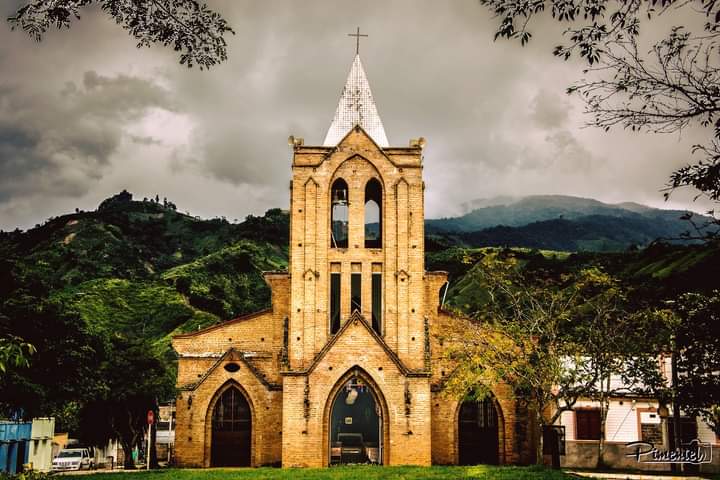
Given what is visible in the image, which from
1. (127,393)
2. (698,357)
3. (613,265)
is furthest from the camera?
(613,265)

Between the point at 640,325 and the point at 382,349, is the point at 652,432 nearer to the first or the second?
the point at 640,325

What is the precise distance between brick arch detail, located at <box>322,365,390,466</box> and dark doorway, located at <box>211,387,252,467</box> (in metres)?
3.71

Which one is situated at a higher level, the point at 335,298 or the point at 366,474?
the point at 335,298

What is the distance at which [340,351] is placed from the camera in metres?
Result: 29.7

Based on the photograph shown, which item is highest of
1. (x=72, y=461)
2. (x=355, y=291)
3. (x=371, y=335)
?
(x=355, y=291)

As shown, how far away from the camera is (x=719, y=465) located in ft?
89.9

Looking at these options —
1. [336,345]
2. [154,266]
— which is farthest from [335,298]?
[154,266]

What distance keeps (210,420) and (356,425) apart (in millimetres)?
16295

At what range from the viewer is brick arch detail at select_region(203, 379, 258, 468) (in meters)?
30.9

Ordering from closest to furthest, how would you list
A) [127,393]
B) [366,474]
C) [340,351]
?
1. [366,474]
2. [340,351]
3. [127,393]

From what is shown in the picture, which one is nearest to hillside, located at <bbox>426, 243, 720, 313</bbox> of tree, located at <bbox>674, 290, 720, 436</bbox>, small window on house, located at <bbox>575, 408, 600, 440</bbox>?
small window on house, located at <bbox>575, 408, 600, 440</bbox>

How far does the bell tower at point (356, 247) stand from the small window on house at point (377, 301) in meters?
0.04

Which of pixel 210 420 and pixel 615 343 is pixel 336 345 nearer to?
pixel 210 420

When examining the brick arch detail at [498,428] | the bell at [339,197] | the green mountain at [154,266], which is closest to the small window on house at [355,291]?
the bell at [339,197]
